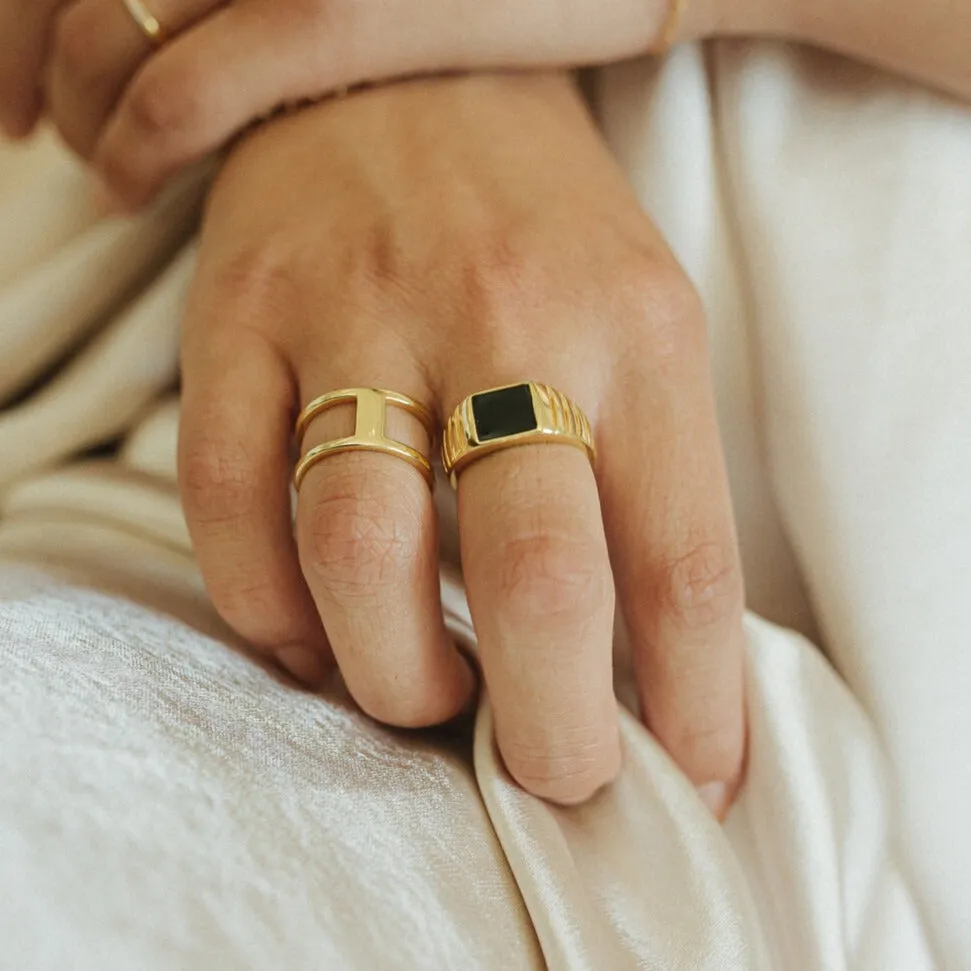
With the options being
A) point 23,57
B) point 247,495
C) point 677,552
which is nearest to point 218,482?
point 247,495

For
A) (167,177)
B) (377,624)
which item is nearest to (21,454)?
(167,177)

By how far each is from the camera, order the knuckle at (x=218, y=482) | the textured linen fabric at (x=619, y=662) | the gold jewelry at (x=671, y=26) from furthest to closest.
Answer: the gold jewelry at (x=671, y=26), the knuckle at (x=218, y=482), the textured linen fabric at (x=619, y=662)

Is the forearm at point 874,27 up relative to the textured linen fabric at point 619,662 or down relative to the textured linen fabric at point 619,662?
up

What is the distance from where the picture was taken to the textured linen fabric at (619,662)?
359 mm

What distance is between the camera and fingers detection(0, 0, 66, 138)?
0.63m

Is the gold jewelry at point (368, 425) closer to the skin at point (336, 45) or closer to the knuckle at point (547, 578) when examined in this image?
the knuckle at point (547, 578)

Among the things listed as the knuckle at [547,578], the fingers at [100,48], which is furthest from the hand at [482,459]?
the fingers at [100,48]

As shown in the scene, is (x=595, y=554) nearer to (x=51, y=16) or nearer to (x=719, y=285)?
(x=719, y=285)

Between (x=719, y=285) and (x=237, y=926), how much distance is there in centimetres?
45

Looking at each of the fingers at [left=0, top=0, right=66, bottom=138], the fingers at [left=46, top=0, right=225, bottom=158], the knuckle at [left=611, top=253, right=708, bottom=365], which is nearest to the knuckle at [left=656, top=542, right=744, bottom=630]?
the knuckle at [left=611, top=253, right=708, bottom=365]

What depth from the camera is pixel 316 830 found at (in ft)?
1.27

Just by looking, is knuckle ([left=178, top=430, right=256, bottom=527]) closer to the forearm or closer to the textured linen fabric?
the textured linen fabric

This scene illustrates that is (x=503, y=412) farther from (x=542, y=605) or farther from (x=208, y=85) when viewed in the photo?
(x=208, y=85)

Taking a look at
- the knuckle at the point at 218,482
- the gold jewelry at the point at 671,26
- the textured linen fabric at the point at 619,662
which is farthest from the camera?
the gold jewelry at the point at 671,26
